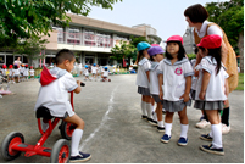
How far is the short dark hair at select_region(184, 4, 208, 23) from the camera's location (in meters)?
3.32

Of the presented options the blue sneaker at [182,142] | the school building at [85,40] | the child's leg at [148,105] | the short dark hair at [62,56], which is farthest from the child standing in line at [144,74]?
the school building at [85,40]

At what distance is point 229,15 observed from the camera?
19719 millimetres

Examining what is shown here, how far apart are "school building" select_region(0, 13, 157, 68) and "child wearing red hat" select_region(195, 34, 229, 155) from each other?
27.6m

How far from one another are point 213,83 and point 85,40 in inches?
1368

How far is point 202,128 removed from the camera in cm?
442

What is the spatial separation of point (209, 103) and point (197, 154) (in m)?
0.76

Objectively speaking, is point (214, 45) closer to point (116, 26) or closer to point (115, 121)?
point (115, 121)

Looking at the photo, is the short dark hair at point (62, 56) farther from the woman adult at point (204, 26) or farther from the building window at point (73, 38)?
the building window at point (73, 38)

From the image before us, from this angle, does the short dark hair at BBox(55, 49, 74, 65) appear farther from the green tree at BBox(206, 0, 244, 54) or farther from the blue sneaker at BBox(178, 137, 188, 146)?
the green tree at BBox(206, 0, 244, 54)

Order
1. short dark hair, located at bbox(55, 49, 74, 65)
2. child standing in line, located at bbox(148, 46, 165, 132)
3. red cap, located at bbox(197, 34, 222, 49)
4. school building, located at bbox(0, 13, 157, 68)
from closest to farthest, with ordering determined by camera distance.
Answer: short dark hair, located at bbox(55, 49, 74, 65) < red cap, located at bbox(197, 34, 222, 49) < child standing in line, located at bbox(148, 46, 165, 132) < school building, located at bbox(0, 13, 157, 68)

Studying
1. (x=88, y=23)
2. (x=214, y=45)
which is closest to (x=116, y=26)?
(x=88, y=23)

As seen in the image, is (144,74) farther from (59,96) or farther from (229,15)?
(229,15)

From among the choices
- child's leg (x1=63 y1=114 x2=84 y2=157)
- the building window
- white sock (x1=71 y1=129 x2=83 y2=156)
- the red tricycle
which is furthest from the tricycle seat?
the building window

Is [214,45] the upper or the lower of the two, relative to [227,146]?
upper
